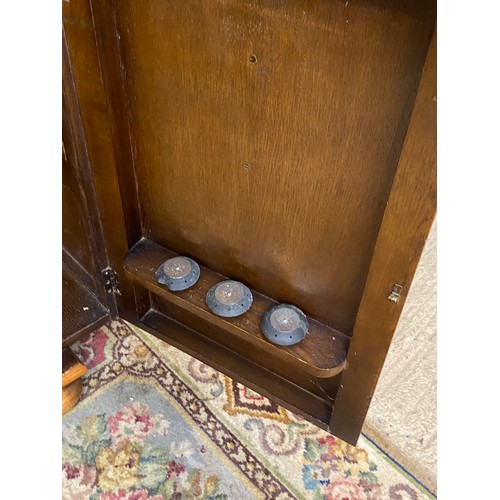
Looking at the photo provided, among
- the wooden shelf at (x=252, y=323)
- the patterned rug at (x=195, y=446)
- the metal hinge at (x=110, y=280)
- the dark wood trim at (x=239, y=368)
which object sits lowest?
the patterned rug at (x=195, y=446)

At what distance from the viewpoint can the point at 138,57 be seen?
0.83m

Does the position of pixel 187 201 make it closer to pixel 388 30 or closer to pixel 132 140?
pixel 132 140

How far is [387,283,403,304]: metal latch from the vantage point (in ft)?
2.61

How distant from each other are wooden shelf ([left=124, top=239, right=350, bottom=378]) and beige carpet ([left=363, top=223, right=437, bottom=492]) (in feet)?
0.97

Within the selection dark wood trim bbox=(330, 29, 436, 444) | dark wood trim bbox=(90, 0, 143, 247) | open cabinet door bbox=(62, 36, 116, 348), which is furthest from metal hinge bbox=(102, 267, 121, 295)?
dark wood trim bbox=(330, 29, 436, 444)

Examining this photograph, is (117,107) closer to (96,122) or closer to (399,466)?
(96,122)

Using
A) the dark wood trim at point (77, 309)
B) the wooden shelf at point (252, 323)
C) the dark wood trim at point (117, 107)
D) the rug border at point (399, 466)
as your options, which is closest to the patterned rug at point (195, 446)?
the rug border at point (399, 466)

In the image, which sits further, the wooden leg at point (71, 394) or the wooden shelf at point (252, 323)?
the wooden leg at point (71, 394)

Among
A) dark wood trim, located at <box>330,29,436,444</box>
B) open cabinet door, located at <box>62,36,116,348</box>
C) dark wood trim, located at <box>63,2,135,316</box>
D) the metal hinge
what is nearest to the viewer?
dark wood trim, located at <box>330,29,436,444</box>

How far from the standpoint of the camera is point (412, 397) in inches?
48.9

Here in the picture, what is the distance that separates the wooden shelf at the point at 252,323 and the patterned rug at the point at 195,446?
0.73ft

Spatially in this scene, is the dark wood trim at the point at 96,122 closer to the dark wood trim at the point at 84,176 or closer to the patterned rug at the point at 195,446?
the dark wood trim at the point at 84,176

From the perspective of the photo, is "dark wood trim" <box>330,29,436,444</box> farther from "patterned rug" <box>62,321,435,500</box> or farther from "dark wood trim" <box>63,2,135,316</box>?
"dark wood trim" <box>63,2,135,316</box>

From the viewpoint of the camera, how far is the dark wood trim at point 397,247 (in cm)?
61
